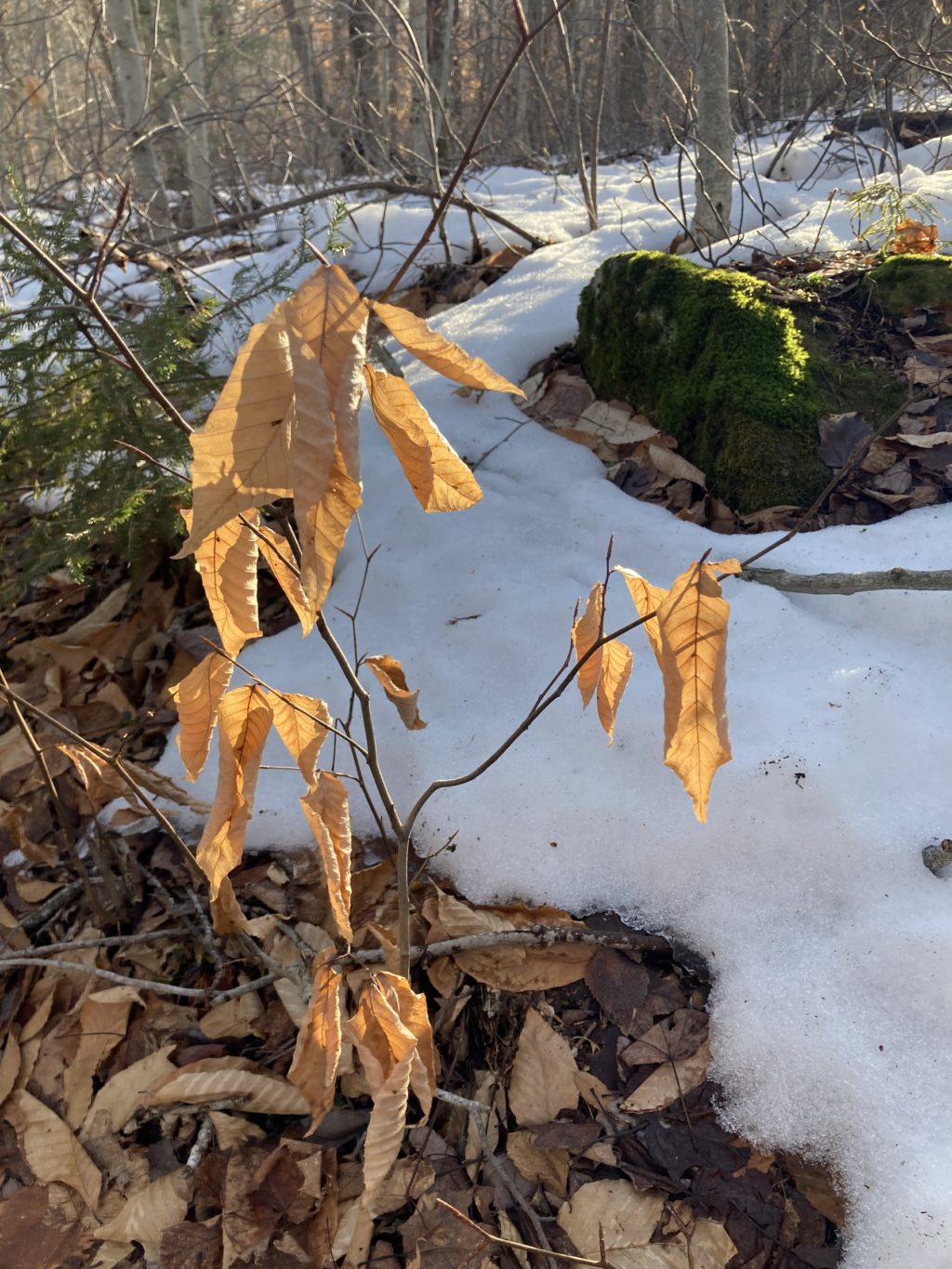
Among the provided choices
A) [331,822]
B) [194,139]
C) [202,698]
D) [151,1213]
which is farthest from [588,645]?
[194,139]

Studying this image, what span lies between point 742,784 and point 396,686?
2.58 feet

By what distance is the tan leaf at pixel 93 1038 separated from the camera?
1.58m

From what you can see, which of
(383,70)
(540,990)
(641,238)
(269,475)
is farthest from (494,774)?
(383,70)

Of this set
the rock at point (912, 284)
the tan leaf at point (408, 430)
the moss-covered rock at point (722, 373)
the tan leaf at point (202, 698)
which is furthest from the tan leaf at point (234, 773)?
the rock at point (912, 284)

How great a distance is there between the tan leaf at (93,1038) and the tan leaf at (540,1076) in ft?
2.57

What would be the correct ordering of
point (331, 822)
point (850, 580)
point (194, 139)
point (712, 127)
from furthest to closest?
point (194, 139) → point (712, 127) → point (850, 580) → point (331, 822)

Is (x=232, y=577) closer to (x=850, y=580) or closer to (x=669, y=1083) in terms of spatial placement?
(x=669, y=1083)

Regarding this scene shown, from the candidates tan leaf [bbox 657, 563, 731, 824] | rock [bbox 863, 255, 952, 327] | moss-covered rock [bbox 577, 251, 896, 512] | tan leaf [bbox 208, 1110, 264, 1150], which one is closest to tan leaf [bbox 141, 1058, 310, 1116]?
tan leaf [bbox 208, 1110, 264, 1150]

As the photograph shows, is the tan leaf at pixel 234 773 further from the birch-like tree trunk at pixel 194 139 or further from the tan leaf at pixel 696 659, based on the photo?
the birch-like tree trunk at pixel 194 139

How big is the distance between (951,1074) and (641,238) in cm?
334

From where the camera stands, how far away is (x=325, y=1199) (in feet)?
4.40

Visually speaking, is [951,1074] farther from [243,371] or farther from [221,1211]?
[243,371]

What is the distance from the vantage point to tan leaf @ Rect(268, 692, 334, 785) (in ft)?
3.65

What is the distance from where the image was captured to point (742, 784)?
5.32ft
